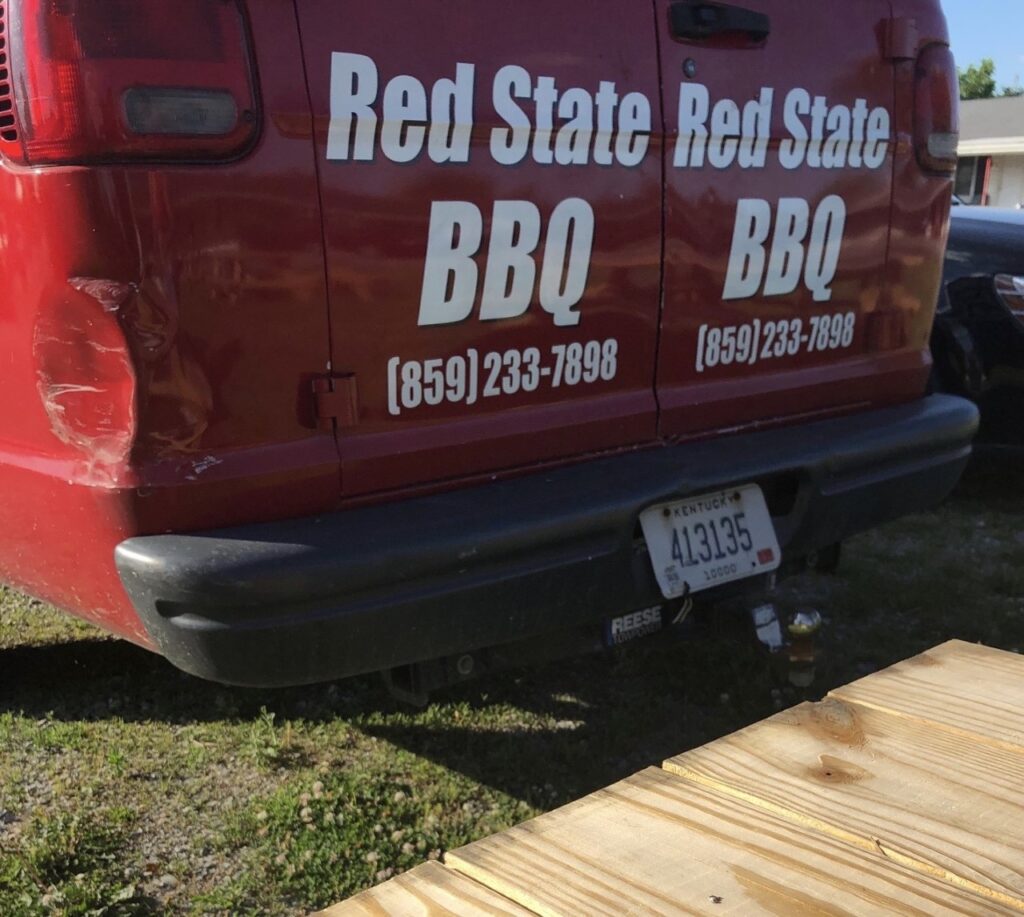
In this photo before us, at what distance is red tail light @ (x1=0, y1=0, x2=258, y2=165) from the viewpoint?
81.6 inches

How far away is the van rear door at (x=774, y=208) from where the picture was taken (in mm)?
2918

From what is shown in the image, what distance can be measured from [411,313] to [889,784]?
1.40m

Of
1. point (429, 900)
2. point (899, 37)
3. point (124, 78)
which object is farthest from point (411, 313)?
point (899, 37)

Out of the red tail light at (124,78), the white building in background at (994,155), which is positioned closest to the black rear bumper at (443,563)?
the red tail light at (124,78)

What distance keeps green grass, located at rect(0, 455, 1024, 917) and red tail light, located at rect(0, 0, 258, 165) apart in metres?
1.51

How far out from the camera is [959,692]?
1674 millimetres

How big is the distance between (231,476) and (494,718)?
142 cm

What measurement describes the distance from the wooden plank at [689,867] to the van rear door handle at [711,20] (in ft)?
6.67

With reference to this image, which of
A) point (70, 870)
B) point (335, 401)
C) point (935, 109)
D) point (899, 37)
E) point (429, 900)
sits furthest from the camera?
point (935, 109)

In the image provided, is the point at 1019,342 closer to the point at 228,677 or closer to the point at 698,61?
the point at 698,61

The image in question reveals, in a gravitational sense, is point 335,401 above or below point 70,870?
above

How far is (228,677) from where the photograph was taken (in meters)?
2.26

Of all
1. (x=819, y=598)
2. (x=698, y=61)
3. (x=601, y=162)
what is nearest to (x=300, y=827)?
(x=601, y=162)

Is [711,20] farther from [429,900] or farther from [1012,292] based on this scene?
[1012,292]
